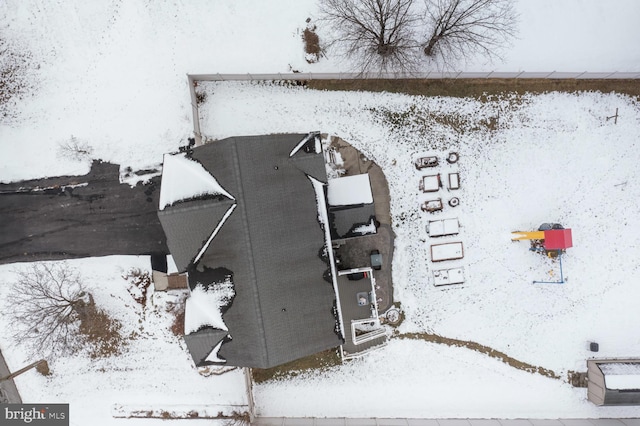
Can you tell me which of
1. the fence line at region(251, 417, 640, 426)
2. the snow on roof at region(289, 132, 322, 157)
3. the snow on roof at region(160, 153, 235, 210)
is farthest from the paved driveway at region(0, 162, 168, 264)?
the fence line at region(251, 417, 640, 426)

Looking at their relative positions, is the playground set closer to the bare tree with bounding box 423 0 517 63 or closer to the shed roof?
the shed roof

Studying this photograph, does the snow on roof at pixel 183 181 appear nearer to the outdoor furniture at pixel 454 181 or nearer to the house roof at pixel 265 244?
the house roof at pixel 265 244

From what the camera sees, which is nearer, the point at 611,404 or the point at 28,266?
the point at 611,404

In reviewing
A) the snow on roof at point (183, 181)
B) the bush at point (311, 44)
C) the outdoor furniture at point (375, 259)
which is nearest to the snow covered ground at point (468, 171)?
the bush at point (311, 44)

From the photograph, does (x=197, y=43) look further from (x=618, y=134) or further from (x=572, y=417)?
(x=572, y=417)

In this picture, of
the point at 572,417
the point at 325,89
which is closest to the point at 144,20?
the point at 325,89
